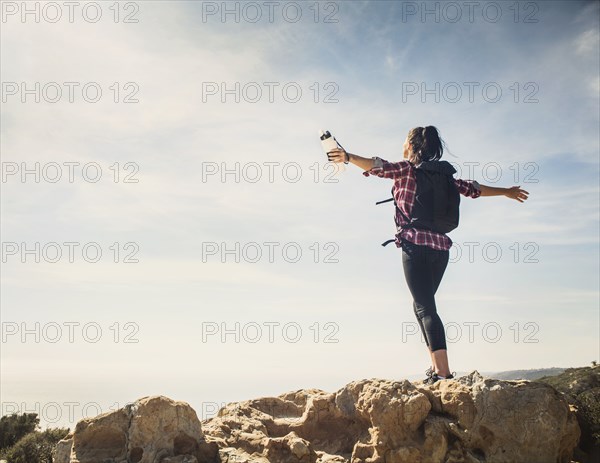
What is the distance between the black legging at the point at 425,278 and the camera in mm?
6457

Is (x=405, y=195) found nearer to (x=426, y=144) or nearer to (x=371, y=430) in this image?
(x=426, y=144)

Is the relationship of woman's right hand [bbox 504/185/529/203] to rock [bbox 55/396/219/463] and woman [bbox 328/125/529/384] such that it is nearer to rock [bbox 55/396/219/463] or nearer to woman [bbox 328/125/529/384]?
woman [bbox 328/125/529/384]

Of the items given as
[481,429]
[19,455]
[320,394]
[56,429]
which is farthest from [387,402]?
[56,429]

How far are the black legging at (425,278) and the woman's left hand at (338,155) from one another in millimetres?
1314

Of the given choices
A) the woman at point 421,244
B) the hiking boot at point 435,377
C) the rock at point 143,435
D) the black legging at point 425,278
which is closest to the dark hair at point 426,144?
the woman at point 421,244

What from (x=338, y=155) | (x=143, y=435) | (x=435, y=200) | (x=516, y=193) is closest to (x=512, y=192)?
(x=516, y=193)

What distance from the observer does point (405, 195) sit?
686 centimetres

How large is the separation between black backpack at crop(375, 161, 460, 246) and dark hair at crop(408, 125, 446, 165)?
209 millimetres

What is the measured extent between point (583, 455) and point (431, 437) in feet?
7.24

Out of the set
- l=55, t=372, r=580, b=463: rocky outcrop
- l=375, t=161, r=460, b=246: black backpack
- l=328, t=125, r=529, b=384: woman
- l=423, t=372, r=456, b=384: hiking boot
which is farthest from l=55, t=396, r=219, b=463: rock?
l=375, t=161, r=460, b=246: black backpack

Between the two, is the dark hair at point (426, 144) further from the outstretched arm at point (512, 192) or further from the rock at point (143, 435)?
the rock at point (143, 435)

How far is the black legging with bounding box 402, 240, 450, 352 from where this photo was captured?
21.2 feet

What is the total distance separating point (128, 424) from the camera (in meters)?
6.14

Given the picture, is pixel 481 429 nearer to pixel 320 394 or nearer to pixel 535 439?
pixel 535 439
